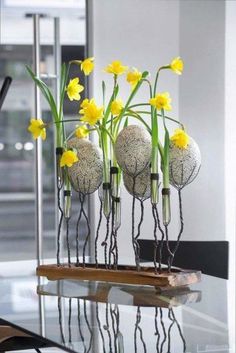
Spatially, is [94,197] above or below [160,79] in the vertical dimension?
below

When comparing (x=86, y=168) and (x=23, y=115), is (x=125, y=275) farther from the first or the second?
(x=23, y=115)

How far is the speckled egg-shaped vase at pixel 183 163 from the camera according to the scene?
305cm

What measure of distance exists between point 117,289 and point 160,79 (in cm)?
303

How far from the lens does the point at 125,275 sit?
3100mm

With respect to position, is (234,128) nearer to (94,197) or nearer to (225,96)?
(225,96)

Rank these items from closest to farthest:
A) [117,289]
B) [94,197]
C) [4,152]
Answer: [117,289]
[94,197]
[4,152]

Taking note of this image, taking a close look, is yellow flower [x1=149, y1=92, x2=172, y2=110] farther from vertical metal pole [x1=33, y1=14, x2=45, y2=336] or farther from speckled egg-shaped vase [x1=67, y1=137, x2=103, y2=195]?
vertical metal pole [x1=33, y1=14, x2=45, y2=336]

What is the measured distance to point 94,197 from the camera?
18.6 feet

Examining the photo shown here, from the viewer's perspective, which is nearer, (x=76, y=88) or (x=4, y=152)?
(x=76, y=88)

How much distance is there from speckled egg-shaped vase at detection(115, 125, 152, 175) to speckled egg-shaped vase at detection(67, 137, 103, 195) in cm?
15

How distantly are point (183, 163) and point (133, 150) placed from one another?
0.60 ft

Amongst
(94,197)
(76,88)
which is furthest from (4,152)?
(76,88)

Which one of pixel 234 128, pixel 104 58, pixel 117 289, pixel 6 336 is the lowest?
pixel 6 336

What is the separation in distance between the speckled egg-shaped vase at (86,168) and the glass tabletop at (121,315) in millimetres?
368
